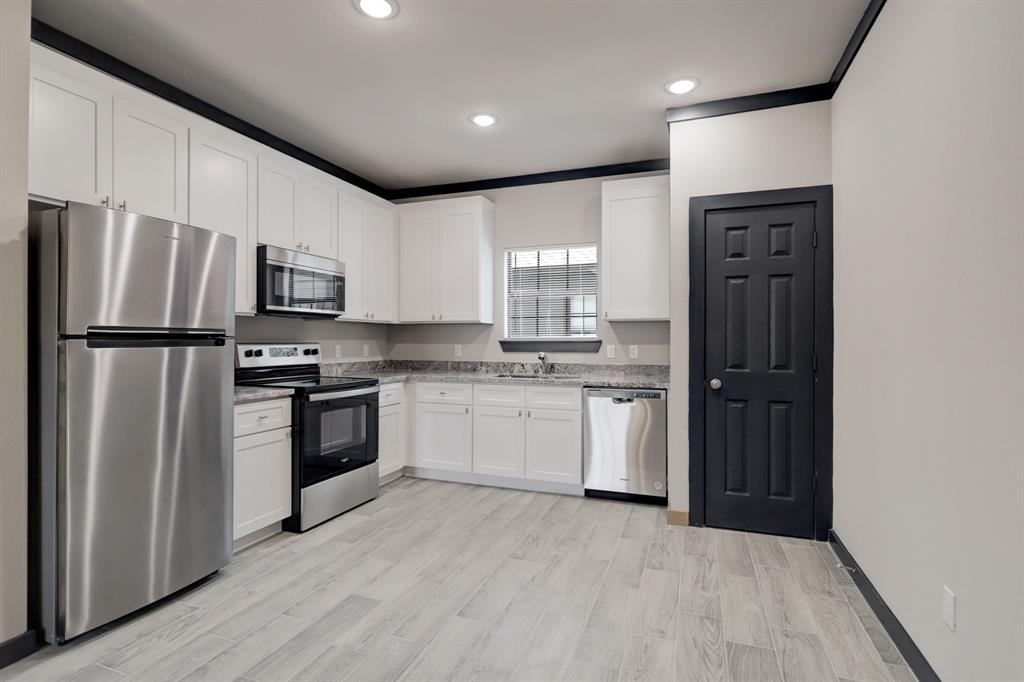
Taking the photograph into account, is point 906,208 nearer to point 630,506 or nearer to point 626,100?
point 626,100

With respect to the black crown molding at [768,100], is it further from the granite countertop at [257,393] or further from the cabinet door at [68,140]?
the cabinet door at [68,140]

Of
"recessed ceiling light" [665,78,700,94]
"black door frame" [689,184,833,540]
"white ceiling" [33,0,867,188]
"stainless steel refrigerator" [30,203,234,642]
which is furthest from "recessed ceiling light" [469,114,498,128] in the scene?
"stainless steel refrigerator" [30,203,234,642]

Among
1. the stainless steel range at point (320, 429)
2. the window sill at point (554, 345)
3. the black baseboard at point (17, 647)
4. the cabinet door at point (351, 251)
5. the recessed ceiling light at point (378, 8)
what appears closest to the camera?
the black baseboard at point (17, 647)

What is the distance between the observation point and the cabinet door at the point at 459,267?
15.2 feet

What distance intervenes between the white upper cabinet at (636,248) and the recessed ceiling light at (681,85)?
85cm

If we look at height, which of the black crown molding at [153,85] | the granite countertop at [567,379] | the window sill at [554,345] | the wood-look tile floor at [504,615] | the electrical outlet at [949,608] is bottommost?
the wood-look tile floor at [504,615]

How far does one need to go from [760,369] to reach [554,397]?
1.49 meters

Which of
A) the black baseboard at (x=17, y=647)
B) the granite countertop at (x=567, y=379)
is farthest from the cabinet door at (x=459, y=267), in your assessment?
the black baseboard at (x=17, y=647)

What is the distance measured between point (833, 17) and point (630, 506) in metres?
3.09

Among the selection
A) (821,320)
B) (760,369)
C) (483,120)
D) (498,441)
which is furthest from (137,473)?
(821,320)

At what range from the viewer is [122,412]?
2.19 metres

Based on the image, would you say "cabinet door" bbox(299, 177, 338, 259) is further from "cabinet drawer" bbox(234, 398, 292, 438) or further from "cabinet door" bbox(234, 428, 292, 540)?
"cabinet door" bbox(234, 428, 292, 540)

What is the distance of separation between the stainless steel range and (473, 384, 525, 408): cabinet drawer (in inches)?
32.3

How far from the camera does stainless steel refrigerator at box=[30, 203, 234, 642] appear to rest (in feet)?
6.68
